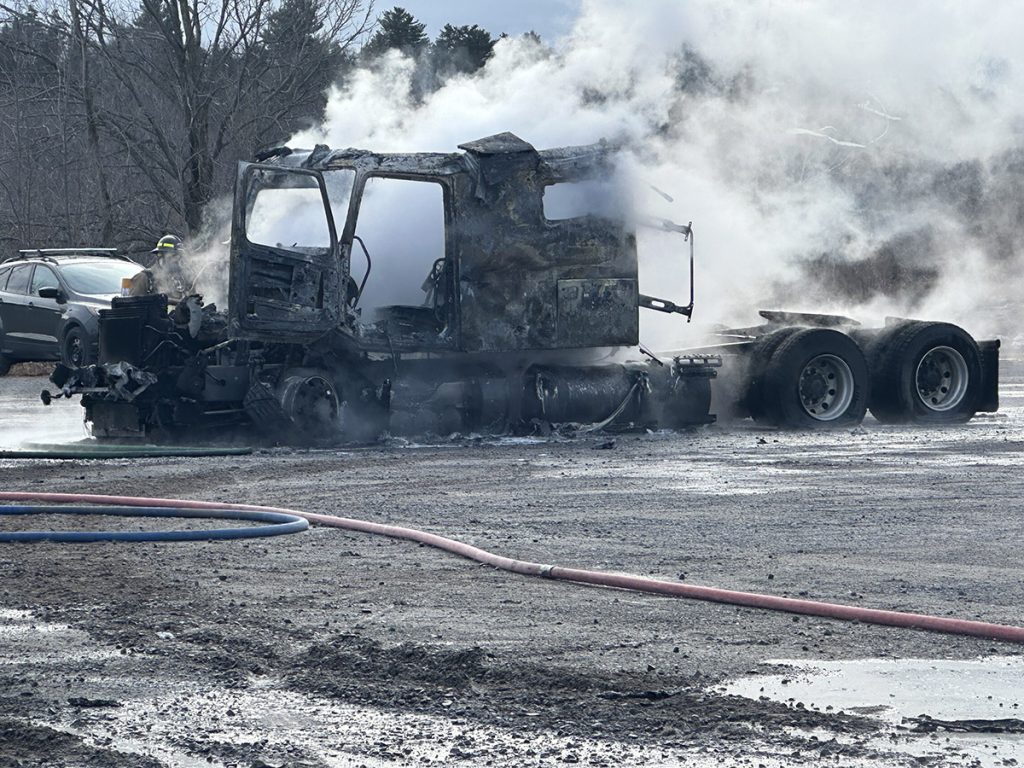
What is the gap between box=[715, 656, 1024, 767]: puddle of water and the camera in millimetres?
4539

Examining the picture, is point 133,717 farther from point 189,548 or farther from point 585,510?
point 585,510

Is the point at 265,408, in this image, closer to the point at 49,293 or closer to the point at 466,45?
the point at 49,293

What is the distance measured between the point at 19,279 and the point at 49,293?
3.44 metres

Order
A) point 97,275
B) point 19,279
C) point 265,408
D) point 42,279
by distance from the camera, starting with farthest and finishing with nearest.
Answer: point 19,279, point 42,279, point 97,275, point 265,408

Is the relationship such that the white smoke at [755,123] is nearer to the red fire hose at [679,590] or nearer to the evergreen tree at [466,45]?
the red fire hose at [679,590]

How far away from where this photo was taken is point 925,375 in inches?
672

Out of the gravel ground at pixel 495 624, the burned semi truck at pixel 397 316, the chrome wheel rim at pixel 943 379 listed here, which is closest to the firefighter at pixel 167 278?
the burned semi truck at pixel 397 316

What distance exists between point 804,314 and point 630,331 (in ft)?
9.66

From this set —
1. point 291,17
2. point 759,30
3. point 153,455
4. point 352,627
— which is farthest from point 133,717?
point 291,17

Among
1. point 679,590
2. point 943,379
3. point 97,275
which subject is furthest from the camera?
point 97,275

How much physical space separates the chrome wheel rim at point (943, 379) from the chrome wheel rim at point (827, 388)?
1.14 m

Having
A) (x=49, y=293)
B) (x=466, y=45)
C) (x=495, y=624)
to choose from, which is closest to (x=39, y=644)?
(x=495, y=624)

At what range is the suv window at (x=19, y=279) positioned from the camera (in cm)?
2447

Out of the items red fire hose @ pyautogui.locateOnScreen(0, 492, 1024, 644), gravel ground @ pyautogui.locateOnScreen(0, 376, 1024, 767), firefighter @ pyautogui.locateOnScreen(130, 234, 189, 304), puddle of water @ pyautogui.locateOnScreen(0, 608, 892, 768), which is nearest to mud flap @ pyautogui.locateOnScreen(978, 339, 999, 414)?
gravel ground @ pyautogui.locateOnScreen(0, 376, 1024, 767)
